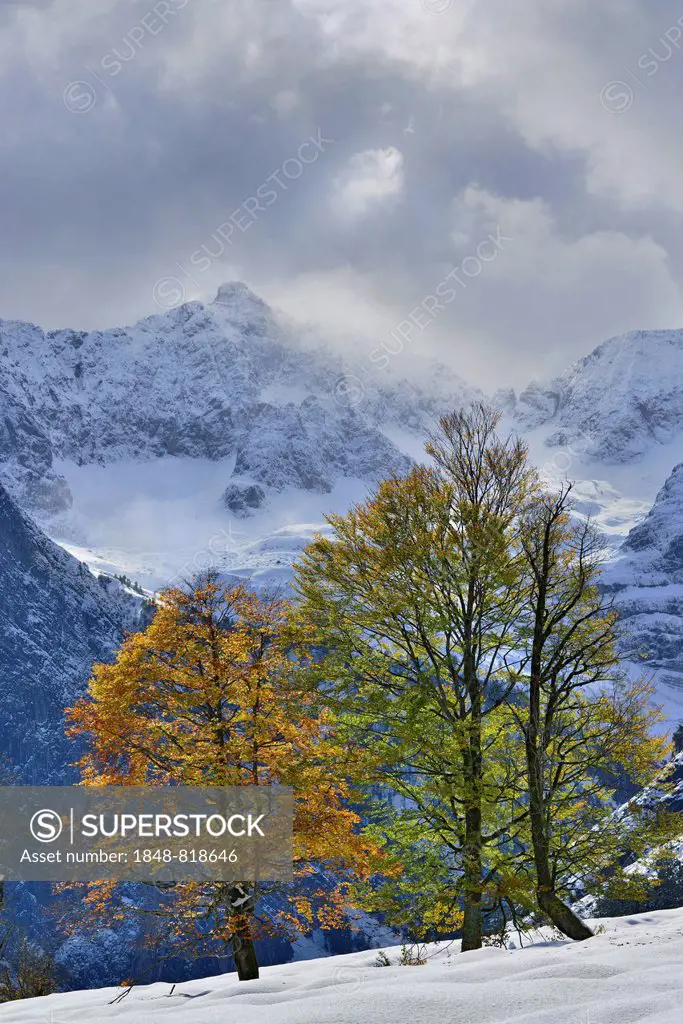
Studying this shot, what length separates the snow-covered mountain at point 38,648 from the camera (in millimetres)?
162500

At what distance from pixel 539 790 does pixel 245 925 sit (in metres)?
7.19

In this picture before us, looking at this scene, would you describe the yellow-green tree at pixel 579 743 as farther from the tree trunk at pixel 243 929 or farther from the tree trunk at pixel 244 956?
the tree trunk at pixel 244 956

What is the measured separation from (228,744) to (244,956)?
14.3ft

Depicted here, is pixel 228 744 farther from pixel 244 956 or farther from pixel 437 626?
pixel 437 626

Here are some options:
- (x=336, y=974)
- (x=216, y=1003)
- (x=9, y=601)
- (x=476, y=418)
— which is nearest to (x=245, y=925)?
(x=336, y=974)

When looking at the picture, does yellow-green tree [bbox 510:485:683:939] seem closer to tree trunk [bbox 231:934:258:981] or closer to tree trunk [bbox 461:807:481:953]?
tree trunk [bbox 461:807:481:953]

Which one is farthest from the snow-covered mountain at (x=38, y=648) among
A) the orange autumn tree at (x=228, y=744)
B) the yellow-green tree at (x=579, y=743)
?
the yellow-green tree at (x=579, y=743)

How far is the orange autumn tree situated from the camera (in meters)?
14.2

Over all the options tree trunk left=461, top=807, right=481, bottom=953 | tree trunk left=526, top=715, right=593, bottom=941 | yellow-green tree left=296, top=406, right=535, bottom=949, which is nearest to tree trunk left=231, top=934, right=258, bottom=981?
yellow-green tree left=296, top=406, right=535, bottom=949

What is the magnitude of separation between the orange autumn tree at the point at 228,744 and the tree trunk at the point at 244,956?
0.12ft

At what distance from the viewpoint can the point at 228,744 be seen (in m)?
14.8

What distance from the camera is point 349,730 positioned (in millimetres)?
13695

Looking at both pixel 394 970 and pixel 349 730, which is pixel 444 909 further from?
pixel 394 970

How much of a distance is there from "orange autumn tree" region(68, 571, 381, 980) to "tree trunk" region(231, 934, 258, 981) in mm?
37
